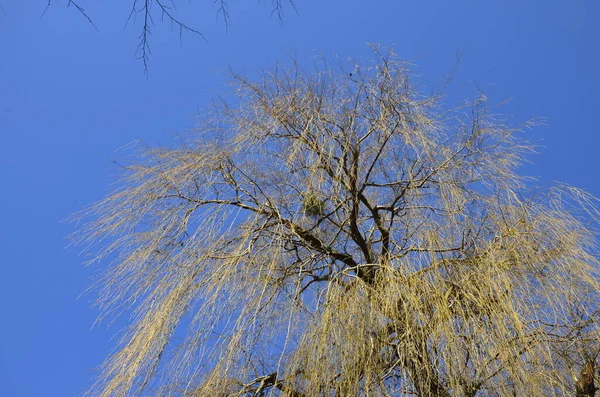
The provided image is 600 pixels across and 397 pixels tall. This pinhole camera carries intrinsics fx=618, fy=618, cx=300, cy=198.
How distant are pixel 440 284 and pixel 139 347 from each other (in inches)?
50.9

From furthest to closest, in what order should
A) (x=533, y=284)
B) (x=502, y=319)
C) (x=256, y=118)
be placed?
(x=256, y=118) → (x=533, y=284) → (x=502, y=319)

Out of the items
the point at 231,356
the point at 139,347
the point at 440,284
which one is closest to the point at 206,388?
the point at 231,356

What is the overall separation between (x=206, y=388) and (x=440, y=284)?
105cm

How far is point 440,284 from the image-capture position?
2.56 m

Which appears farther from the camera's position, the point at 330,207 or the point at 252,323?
the point at 330,207

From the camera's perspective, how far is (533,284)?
274cm

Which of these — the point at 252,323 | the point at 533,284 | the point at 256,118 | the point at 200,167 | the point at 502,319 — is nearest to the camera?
the point at 502,319

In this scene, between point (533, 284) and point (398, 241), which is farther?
point (398, 241)

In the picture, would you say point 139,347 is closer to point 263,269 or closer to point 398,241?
point 263,269

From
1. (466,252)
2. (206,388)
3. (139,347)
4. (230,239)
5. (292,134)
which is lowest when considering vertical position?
(206,388)

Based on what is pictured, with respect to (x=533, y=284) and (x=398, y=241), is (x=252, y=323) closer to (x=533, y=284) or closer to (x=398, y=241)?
(x=398, y=241)

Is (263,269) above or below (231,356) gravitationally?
above

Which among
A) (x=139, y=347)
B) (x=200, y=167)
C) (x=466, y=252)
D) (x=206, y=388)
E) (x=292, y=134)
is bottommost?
(x=206, y=388)

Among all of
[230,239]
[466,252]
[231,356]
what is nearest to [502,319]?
[466,252]
